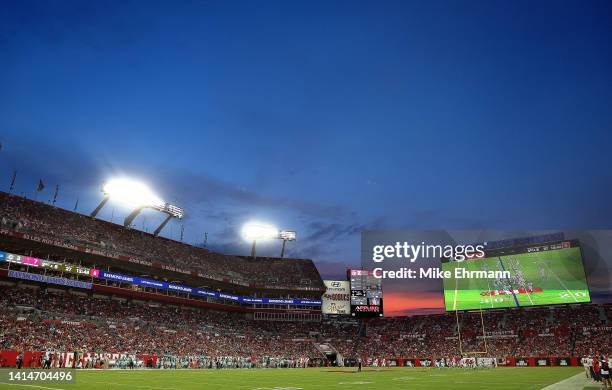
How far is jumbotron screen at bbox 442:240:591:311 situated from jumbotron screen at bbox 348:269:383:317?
39.7 ft

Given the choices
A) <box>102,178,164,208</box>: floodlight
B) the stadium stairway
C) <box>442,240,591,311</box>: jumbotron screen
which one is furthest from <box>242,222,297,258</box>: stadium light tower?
the stadium stairway

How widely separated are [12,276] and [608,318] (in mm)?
70691

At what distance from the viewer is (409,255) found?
6744 centimetres

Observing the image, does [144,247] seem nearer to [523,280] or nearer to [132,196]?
[132,196]

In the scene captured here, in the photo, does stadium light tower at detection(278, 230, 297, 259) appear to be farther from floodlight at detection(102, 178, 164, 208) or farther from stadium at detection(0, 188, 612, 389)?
floodlight at detection(102, 178, 164, 208)

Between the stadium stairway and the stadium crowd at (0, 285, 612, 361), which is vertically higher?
the stadium stairway

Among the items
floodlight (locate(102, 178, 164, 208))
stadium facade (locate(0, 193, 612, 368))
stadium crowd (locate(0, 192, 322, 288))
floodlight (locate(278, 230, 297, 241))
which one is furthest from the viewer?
floodlight (locate(278, 230, 297, 241))

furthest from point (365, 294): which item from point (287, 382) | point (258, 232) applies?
point (287, 382)

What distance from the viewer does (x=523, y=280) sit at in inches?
2322

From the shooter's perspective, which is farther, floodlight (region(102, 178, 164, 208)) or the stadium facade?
floodlight (region(102, 178, 164, 208))

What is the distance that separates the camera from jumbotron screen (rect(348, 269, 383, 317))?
72.6 metres

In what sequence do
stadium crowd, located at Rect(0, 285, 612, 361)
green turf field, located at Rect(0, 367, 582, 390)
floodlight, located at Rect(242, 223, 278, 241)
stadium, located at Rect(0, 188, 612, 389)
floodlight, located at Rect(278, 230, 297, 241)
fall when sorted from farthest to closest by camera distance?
floodlight, located at Rect(278, 230, 297, 241) → floodlight, located at Rect(242, 223, 278, 241) → stadium crowd, located at Rect(0, 285, 612, 361) → stadium, located at Rect(0, 188, 612, 389) → green turf field, located at Rect(0, 367, 582, 390)

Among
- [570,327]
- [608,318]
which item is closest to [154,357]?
[570,327]

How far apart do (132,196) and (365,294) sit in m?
39.4
